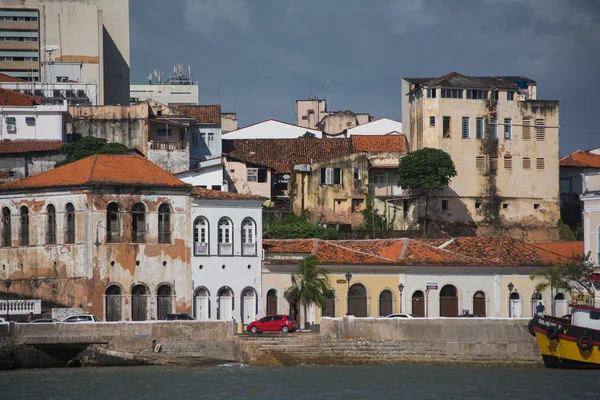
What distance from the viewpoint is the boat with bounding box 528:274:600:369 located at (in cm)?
5884

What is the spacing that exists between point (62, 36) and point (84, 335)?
5836 centimetres

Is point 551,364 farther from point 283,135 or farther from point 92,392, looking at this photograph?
point 283,135

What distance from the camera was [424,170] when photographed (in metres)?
94.7

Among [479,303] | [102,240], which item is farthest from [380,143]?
[102,240]

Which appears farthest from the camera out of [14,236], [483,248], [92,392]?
[483,248]

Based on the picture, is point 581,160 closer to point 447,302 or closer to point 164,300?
point 447,302

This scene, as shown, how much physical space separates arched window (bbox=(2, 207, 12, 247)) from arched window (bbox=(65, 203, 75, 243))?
3.24m

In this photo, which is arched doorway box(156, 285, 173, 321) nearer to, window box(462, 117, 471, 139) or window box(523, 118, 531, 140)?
window box(462, 117, 471, 139)

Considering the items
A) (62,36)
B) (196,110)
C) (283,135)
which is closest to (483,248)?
(196,110)

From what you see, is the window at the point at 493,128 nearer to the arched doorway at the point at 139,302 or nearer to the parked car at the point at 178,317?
the arched doorway at the point at 139,302

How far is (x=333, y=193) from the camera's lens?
316 ft

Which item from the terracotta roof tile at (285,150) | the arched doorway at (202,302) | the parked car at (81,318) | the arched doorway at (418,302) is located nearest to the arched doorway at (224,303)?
the arched doorway at (202,302)

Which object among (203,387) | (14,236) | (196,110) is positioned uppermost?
(196,110)

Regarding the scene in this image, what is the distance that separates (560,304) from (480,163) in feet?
87.8
